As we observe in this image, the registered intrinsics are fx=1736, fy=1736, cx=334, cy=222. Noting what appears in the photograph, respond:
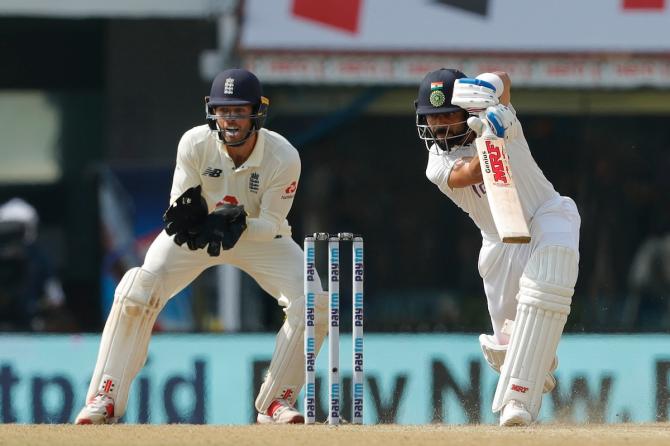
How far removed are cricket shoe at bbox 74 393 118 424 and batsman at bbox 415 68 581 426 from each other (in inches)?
58.6

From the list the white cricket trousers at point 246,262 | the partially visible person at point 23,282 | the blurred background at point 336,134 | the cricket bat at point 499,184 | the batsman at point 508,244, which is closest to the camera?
the cricket bat at point 499,184

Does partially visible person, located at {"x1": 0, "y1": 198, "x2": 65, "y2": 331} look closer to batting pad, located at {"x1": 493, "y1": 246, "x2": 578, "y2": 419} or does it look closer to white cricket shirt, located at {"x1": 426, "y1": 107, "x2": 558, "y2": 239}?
white cricket shirt, located at {"x1": 426, "y1": 107, "x2": 558, "y2": 239}

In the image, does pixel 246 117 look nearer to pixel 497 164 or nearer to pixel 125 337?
pixel 125 337

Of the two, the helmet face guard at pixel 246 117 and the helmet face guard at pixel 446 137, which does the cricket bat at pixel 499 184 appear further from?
the helmet face guard at pixel 246 117

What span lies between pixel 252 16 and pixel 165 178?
4.33 feet

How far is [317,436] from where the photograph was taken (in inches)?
231

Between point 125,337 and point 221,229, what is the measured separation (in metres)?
0.64

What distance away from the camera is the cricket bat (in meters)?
6.08

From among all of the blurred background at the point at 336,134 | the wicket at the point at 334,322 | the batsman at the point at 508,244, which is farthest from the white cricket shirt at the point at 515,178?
the blurred background at the point at 336,134

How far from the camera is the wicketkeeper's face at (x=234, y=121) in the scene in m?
6.84

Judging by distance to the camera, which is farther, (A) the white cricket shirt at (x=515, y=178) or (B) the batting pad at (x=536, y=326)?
(A) the white cricket shirt at (x=515, y=178)

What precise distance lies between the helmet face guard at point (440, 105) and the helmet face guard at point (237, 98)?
27.5 inches

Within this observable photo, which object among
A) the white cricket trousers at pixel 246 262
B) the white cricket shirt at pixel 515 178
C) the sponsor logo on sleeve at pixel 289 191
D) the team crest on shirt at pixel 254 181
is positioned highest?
the white cricket shirt at pixel 515 178

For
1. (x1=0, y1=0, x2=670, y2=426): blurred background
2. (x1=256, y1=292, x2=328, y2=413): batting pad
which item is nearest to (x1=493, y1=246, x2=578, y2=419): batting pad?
(x1=256, y1=292, x2=328, y2=413): batting pad
